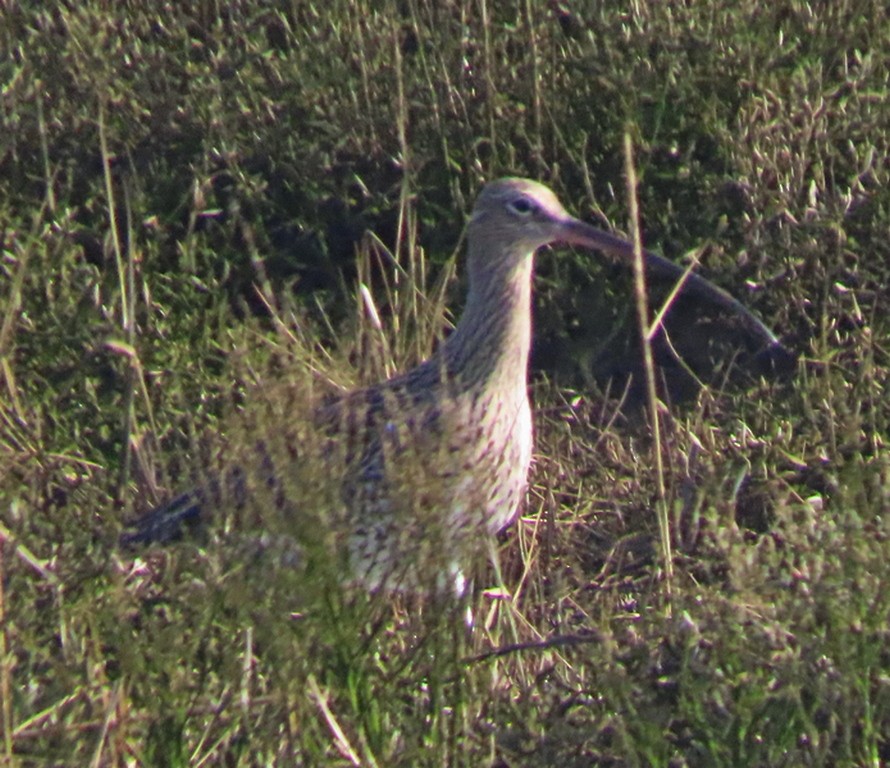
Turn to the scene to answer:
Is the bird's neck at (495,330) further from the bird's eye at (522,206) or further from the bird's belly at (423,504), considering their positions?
the bird's belly at (423,504)

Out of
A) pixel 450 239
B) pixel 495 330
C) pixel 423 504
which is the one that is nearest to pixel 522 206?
pixel 495 330

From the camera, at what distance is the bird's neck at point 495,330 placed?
536 cm

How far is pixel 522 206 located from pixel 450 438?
0.87 m

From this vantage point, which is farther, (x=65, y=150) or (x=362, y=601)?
→ (x=65, y=150)

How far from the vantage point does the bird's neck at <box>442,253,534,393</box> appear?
17.6 ft

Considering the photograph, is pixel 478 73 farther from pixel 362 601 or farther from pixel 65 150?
pixel 362 601

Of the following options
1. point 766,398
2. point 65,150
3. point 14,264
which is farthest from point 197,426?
point 766,398

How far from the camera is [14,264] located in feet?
19.2

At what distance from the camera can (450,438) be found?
486 cm

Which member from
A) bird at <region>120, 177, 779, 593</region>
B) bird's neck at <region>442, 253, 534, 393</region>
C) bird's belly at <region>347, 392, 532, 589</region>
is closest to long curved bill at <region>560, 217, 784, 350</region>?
bird at <region>120, 177, 779, 593</region>

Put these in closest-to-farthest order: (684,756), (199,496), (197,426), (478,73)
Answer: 1. (684,756)
2. (199,496)
3. (197,426)
4. (478,73)

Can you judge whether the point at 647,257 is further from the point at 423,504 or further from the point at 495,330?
the point at 423,504

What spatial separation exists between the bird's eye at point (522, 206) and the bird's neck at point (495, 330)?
13 centimetres

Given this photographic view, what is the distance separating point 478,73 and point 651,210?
677 millimetres
